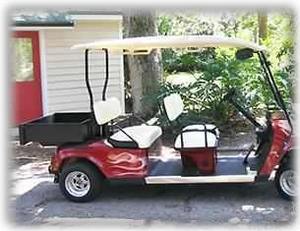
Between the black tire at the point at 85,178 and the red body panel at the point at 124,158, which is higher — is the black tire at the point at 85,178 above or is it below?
below

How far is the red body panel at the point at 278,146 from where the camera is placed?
487 cm

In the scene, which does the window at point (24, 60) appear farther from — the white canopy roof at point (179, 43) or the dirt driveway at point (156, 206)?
the white canopy roof at point (179, 43)

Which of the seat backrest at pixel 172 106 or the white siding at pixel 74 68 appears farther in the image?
the white siding at pixel 74 68

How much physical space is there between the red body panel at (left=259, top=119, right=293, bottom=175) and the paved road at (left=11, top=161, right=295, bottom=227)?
306 mm

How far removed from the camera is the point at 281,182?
4918 mm

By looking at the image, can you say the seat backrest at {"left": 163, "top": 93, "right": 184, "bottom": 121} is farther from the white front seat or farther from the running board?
the running board

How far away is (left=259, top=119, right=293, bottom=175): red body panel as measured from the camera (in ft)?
16.0

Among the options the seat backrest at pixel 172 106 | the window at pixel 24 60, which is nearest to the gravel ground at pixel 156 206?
the seat backrest at pixel 172 106

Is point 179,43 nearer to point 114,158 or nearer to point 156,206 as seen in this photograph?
point 114,158

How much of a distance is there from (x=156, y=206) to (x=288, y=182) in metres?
1.17

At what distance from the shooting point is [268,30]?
45.9 ft

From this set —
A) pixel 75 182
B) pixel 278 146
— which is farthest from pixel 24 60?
pixel 278 146

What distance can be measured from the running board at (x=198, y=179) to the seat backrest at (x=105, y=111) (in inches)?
28.5

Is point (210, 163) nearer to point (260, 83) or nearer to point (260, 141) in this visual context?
point (260, 141)
